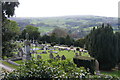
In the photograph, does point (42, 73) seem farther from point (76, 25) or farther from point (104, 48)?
point (76, 25)

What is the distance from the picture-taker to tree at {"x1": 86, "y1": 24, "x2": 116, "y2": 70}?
1700cm

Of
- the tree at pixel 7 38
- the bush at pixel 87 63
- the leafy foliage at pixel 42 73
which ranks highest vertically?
the tree at pixel 7 38

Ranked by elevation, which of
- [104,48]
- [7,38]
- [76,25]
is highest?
[7,38]

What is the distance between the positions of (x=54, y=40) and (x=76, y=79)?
35.6m

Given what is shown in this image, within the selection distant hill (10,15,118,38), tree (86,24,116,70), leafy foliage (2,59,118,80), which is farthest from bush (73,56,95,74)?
distant hill (10,15,118,38)

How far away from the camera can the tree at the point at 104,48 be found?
55.8 ft

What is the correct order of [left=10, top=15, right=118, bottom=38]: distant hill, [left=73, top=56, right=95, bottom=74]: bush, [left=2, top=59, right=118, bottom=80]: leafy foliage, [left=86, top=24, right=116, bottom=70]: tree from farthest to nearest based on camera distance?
[left=10, top=15, right=118, bottom=38]: distant hill, [left=86, top=24, right=116, bottom=70]: tree, [left=73, top=56, right=95, bottom=74]: bush, [left=2, top=59, right=118, bottom=80]: leafy foliage

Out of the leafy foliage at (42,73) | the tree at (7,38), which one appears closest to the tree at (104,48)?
the tree at (7,38)

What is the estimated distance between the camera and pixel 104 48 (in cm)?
1716

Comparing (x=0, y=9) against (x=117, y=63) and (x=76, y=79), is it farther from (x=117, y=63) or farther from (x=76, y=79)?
(x=117, y=63)

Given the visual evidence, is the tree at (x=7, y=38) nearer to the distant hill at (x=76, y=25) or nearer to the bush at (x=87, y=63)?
the bush at (x=87, y=63)

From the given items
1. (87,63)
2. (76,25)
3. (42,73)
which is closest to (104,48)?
(87,63)

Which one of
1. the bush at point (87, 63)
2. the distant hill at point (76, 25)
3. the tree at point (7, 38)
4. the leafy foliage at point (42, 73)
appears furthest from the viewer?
the distant hill at point (76, 25)

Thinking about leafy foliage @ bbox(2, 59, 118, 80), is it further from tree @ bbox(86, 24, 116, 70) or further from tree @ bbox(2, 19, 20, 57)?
tree @ bbox(86, 24, 116, 70)
